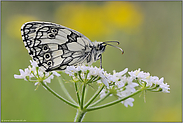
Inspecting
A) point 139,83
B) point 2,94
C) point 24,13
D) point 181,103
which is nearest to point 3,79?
point 2,94

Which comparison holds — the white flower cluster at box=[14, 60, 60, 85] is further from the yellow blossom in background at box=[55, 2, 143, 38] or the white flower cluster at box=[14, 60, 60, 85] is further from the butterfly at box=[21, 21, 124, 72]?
the yellow blossom in background at box=[55, 2, 143, 38]

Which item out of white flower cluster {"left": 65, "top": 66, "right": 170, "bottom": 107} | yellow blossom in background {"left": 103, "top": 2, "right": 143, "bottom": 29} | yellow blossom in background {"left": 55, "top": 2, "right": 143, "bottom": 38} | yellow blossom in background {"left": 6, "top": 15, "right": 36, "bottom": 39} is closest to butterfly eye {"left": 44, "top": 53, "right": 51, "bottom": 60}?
white flower cluster {"left": 65, "top": 66, "right": 170, "bottom": 107}

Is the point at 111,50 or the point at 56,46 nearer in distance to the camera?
the point at 56,46

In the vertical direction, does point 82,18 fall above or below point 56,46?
above

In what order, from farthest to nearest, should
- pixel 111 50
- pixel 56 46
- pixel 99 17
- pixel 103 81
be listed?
pixel 99 17, pixel 111 50, pixel 56 46, pixel 103 81

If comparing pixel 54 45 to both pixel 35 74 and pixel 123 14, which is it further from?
pixel 123 14

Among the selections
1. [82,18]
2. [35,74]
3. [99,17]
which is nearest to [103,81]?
[35,74]
